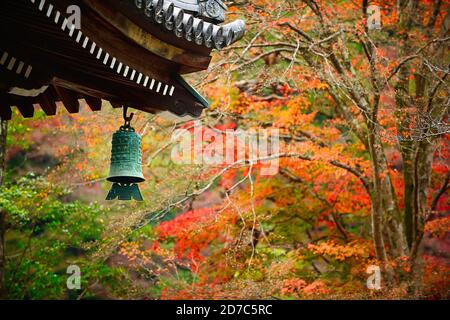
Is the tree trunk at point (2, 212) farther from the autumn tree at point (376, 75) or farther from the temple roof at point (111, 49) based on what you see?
the temple roof at point (111, 49)

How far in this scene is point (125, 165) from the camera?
4.84m

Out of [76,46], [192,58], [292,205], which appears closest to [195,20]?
[192,58]

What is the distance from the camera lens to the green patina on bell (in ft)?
15.9

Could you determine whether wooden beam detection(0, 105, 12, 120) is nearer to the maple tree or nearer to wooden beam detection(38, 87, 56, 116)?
wooden beam detection(38, 87, 56, 116)

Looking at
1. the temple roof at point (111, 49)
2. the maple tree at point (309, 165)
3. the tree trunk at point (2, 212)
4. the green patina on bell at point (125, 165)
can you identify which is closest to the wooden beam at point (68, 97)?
the temple roof at point (111, 49)

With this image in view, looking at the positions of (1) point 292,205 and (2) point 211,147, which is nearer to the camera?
(2) point 211,147

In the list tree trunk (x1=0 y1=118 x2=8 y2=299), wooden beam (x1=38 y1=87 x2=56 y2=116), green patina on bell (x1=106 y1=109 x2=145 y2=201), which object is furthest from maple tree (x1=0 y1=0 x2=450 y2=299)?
wooden beam (x1=38 y1=87 x2=56 y2=116)

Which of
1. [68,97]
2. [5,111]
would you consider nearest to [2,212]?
[5,111]

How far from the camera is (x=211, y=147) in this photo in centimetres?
1132

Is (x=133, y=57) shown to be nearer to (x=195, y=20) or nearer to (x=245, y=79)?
(x=195, y=20)

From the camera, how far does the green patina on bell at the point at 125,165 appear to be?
4.83 metres

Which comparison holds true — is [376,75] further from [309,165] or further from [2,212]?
[2,212]

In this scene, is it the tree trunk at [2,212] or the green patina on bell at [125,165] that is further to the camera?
the tree trunk at [2,212]

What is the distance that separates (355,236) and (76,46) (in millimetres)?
9347
